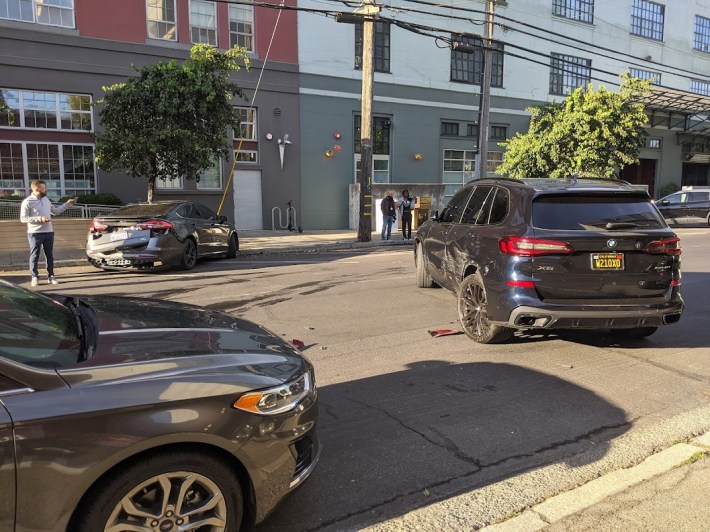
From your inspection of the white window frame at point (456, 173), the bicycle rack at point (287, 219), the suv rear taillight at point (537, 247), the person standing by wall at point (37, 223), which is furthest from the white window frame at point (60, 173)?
the suv rear taillight at point (537, 247)

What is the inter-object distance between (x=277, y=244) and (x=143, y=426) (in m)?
15.0

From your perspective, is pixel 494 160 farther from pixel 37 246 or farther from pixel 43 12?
pixel 37 246

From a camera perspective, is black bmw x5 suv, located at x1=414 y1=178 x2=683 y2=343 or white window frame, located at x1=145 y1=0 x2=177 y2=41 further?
white window frame, located at x1=145 y1=0 x2=177 y2=41

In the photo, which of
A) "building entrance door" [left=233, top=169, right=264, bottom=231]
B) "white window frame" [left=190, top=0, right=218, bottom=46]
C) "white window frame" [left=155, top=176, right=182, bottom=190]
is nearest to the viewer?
"white window frame" [left=155, top=176, right=182, bottom=190]

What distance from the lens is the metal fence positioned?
44.7 feet

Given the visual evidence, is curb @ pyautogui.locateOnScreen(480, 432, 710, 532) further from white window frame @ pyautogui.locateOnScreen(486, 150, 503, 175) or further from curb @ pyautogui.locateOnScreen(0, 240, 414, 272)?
white window frame @ pyautogui.locateOnScreen(486, 150, 503, 175)

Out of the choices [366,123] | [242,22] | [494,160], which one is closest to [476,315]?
[366,123]

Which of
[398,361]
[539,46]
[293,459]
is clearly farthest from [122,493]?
[539,46]

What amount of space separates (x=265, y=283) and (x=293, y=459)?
24.6ft

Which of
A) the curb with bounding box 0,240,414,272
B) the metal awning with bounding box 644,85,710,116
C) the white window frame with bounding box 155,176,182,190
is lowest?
the curb with bounding box 0,240,414,272

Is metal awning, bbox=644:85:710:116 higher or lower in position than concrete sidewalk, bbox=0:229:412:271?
higher

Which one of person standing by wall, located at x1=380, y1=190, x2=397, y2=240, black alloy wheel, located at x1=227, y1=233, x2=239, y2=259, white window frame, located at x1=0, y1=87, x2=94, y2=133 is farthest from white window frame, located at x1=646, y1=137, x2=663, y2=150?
white window frame, located at x1=0, y1=87, x2=94, y2=133

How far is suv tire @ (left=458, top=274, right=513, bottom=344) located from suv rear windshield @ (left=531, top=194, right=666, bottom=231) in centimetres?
99

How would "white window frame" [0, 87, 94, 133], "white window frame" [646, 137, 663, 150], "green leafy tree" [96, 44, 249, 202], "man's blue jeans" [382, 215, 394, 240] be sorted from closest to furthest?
"green leafy tree" [96, 44, 249, 202] → "white window frame" [0, 87, 94, 133] → "man's blue jeans" [382, 215, 394, 240] → "white window frame" [646, 137, 663, 150]
